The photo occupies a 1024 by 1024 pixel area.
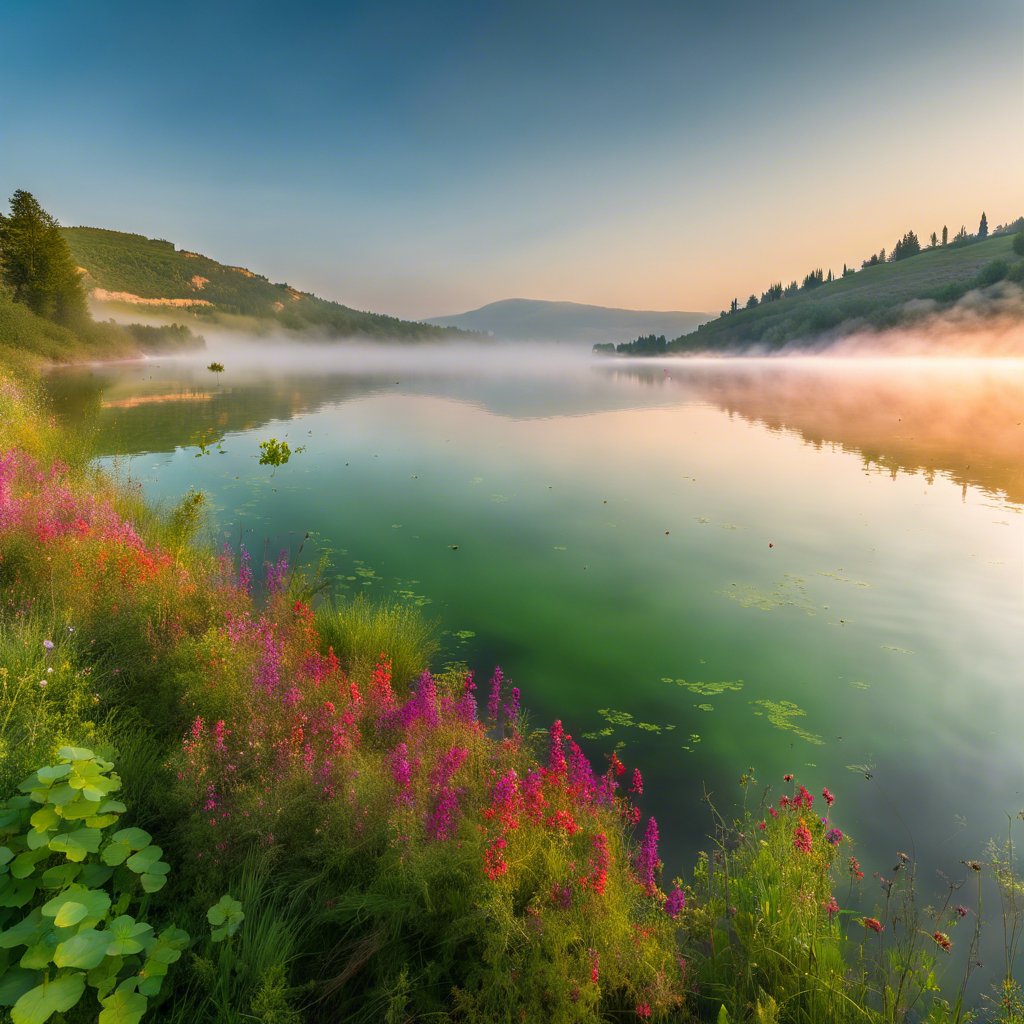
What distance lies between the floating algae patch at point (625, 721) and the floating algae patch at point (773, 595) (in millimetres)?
4497

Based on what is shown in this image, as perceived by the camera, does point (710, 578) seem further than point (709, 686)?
Yes

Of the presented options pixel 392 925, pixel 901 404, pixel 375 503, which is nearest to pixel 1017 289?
pixel 901 404

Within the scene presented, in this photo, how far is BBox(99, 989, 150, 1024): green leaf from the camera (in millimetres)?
2869

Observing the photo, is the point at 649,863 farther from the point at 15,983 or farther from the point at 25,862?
the point at 25,862

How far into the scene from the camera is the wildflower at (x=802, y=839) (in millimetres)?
4383

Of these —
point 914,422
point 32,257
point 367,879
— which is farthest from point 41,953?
point 32,257

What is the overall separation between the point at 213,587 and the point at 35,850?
20.4 ft

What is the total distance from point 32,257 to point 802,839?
3285 inches

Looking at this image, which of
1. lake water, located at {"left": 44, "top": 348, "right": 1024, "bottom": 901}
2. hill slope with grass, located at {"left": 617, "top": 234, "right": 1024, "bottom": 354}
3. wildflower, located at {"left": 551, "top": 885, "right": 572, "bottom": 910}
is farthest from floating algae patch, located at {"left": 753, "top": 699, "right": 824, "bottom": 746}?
hill slope with grass, located at {"left": 617, "top": 234, "right": 1024, "bottom": 354}

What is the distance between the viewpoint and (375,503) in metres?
18.1

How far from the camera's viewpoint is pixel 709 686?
28.5 feet

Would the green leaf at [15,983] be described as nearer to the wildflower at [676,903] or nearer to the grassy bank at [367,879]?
Result: the grassy bank at [367,879]

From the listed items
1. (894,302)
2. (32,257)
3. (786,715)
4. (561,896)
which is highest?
(894,302)

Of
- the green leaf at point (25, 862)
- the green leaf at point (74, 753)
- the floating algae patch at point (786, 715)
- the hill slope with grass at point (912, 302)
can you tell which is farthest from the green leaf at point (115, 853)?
the hill slope with grass at point (912, 302)
